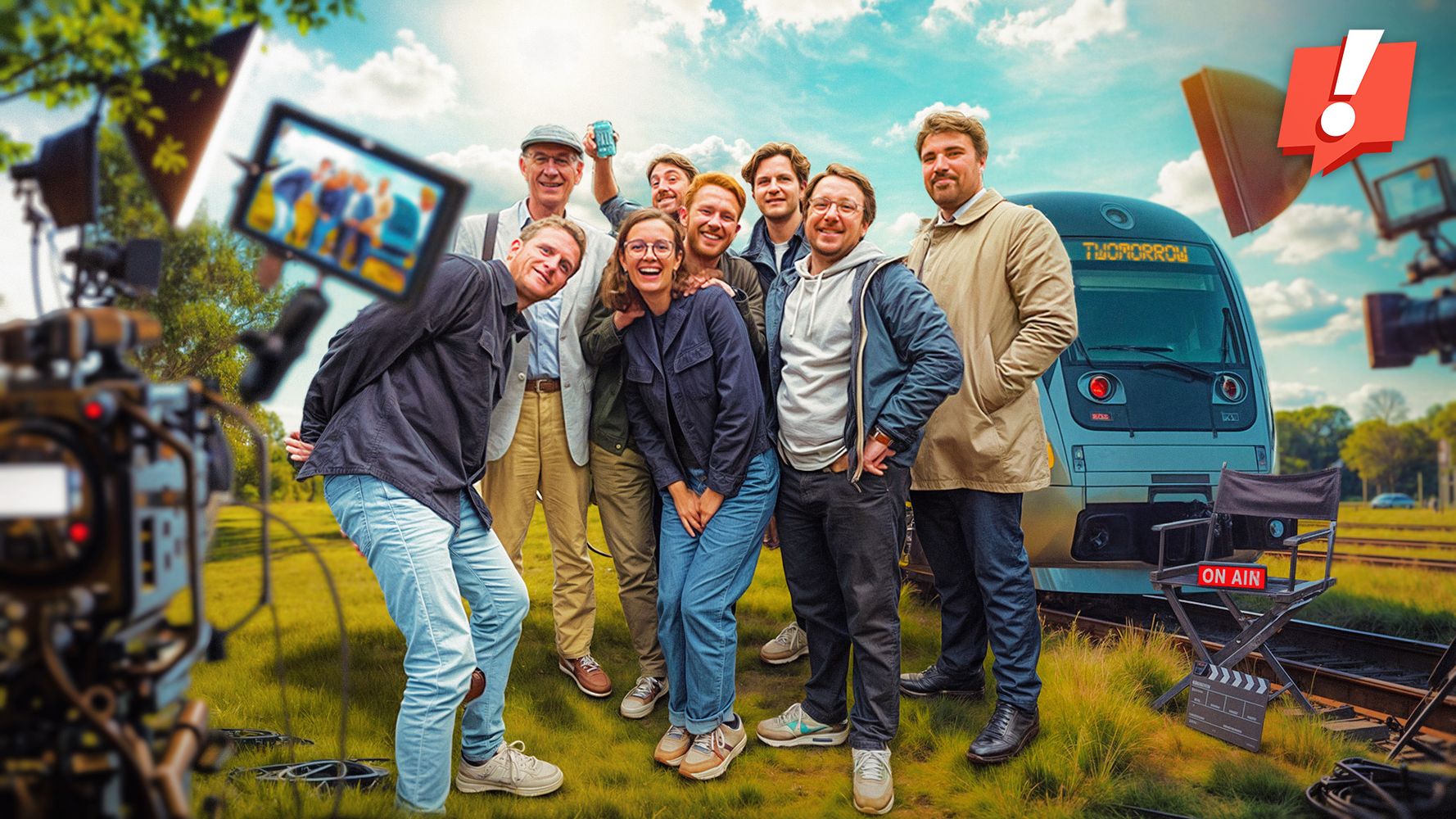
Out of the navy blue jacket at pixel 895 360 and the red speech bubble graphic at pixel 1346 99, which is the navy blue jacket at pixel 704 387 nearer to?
the navy blue jacket at pixel 895 360

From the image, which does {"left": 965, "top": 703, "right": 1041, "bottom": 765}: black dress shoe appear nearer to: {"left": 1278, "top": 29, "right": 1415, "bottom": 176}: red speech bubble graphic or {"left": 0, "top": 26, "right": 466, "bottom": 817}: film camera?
{"left": 0, "top": 26, "right": 466, "bottom": 817}: film camera

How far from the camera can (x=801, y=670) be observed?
450 centimetres

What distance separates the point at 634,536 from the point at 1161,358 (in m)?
3.53

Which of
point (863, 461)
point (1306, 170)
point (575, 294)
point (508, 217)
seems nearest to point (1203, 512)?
point (1306, 170)

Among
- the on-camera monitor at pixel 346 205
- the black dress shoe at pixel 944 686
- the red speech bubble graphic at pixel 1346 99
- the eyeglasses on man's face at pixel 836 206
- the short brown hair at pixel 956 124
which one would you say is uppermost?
the red speech bubble graphic at pixel 1346 99

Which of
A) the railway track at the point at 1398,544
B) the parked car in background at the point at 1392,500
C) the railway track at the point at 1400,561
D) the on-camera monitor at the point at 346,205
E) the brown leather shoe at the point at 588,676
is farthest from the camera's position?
the parked car in background at the point at 1392,500

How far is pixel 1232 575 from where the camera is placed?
3.80 metres

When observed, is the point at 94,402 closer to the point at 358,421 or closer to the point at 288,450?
the point at 358,421

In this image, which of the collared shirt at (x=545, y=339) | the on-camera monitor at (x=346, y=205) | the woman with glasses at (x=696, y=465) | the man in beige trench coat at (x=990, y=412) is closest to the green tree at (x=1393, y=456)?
the man in beige trench coat at (x=990, y=412)

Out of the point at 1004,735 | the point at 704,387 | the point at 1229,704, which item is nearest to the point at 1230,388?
the point at 1229,704

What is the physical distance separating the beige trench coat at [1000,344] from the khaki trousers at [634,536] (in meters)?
1.15

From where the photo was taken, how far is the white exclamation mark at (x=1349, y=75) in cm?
460

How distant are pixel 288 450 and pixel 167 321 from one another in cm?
123

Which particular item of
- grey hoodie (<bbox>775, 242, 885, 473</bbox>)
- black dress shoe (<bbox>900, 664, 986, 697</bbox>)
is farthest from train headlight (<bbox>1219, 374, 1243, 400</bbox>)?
grey hoodie (<bbox>775, 242, 885, 473</bbox>)
